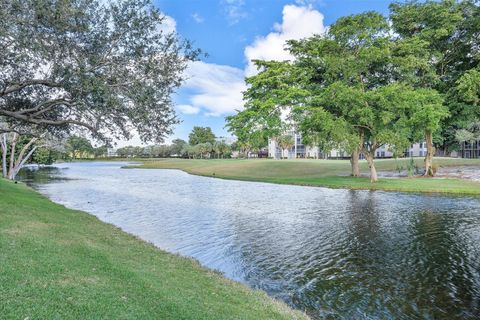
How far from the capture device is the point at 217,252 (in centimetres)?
1348

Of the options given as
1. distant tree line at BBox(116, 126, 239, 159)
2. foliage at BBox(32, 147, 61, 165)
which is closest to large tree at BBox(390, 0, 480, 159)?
foliage at BBox(32, 147, 61, 165)

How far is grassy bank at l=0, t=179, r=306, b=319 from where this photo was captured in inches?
234

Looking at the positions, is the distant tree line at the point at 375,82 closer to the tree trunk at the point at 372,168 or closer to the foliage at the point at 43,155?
the tree trunk at the point at 372,168

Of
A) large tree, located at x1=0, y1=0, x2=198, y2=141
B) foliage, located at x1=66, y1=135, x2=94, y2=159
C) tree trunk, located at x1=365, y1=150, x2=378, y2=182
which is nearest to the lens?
large tree, located at x1=0, y1=0, x2=198, y2=141

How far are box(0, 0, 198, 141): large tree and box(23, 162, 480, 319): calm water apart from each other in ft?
18.2

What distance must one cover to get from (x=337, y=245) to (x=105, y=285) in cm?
975

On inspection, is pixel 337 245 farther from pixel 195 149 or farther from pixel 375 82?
pixel 195 149

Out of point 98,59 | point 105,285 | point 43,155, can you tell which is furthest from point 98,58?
point 43,155

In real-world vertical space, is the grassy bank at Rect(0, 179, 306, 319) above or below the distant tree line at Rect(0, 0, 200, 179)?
below

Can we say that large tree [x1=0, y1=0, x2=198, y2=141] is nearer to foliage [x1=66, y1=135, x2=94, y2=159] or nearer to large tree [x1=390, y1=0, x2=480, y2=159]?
foliage [x1=66, y1=135, x2=94, y2=159]

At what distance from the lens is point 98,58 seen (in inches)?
533

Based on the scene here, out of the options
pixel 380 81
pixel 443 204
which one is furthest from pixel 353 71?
pixel 443 204

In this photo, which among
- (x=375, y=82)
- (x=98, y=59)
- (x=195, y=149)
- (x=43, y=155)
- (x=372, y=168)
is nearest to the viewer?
(x=98, y=59)

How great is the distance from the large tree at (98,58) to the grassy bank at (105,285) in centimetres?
512
